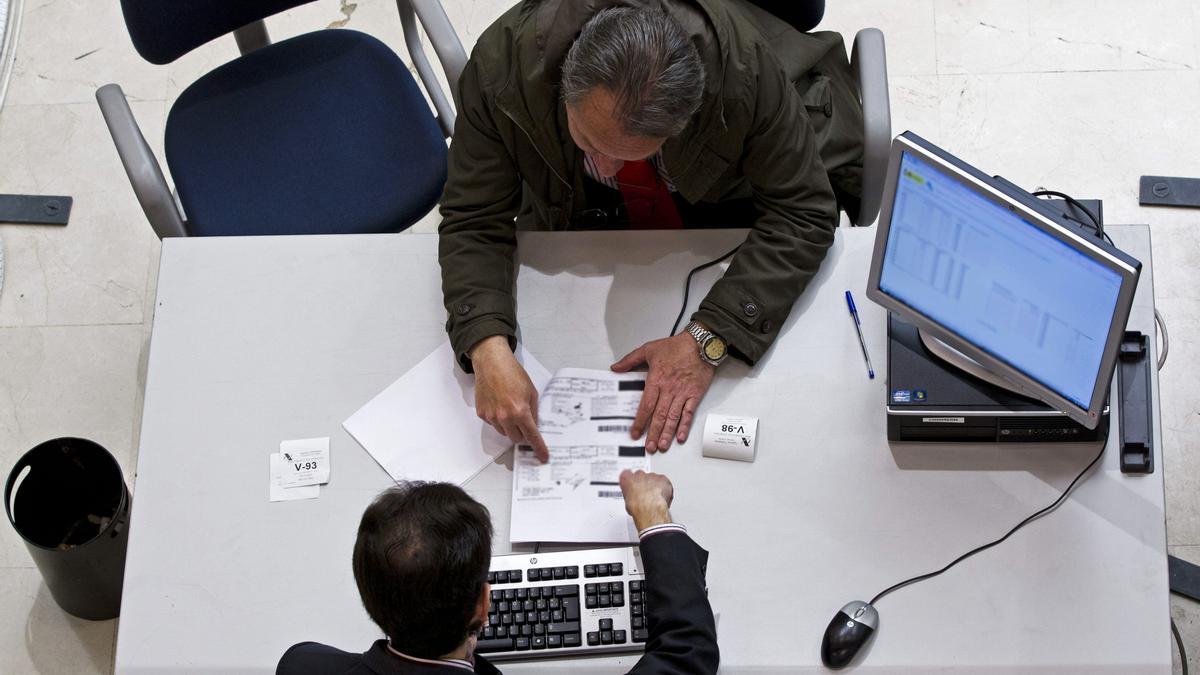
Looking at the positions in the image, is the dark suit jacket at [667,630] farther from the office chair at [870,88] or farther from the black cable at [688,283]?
the office chair at [870,88]

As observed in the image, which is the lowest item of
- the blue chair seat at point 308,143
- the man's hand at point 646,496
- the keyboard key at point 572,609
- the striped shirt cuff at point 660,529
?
the keyboard key at point 572,609

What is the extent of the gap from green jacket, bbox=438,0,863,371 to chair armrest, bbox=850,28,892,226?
0.09 m

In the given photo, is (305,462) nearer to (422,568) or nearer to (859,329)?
(422,568)

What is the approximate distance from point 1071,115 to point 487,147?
180cm

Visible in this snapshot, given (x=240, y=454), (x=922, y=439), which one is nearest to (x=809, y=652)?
(x=922, y=439)

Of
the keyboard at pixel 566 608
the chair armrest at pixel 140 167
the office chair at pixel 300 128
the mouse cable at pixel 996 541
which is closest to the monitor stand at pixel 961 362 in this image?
the mouse cable at pixel 996 541

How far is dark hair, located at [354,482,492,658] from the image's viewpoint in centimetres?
151

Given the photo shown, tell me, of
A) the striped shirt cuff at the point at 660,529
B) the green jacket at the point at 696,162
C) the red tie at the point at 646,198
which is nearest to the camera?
the striped shirt cuff at the point at 660,529

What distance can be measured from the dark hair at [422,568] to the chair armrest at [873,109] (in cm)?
106

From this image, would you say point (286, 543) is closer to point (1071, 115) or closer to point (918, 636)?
point (918, 636)

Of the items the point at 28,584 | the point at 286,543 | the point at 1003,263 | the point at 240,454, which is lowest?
the point at 28,584

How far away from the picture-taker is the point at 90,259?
3.00 meters

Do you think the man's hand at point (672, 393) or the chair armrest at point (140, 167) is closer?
the man's hand at point (672, 393)

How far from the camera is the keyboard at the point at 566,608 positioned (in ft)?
5.70
